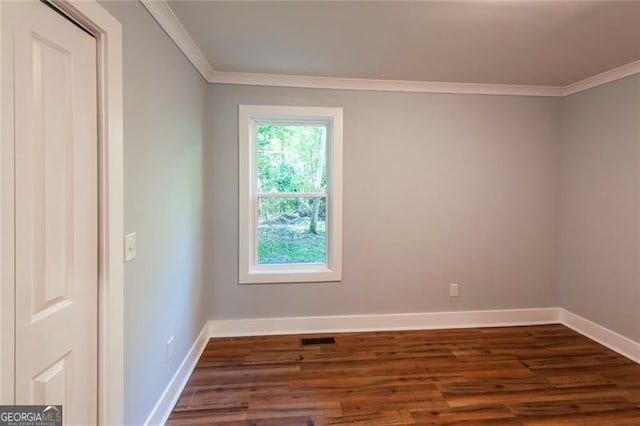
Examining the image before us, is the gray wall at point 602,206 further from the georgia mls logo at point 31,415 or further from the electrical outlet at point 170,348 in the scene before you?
the georgia mls logo at point 31,415

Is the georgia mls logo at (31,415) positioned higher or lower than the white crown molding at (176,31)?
lower

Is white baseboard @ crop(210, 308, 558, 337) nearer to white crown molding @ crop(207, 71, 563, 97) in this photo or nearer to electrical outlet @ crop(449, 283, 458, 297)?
electrical outlet @ crop(449, 283, 458, 297)

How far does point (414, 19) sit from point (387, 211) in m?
1.65

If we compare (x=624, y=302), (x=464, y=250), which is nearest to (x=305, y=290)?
(x=464, y=250)

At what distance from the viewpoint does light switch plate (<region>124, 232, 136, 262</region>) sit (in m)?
1.45

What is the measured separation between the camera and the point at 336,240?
3.01 m

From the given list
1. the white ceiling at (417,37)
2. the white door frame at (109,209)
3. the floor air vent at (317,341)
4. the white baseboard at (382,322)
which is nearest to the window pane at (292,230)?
the white baseboard at (382,322)

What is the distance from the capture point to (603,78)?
9.09 ft

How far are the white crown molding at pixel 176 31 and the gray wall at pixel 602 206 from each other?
11.3 feet

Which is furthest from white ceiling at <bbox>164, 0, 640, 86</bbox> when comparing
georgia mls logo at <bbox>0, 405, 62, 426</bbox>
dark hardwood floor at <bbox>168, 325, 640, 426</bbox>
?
dark hardwood floor at <bbox>168, 325, 640, 426</bbox>

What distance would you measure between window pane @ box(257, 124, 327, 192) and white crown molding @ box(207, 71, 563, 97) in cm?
39

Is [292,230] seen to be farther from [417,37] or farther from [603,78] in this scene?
[603,78]

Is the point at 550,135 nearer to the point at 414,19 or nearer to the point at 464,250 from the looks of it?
the point at 464,250

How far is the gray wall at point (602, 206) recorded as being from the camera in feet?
8.50
